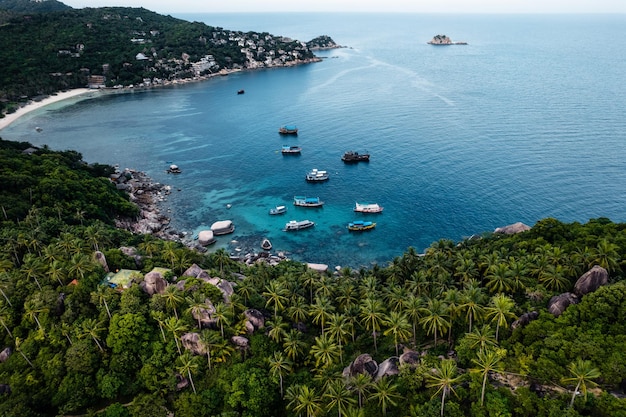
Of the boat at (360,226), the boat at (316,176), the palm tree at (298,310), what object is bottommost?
the boat at (360,226)

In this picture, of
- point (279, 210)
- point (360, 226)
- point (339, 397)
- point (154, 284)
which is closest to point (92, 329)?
point (154, 284)

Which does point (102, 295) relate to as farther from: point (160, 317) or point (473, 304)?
point (473, 304)

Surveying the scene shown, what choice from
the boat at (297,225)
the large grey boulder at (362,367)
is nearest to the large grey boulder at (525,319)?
the large grey boulder at (362,367)

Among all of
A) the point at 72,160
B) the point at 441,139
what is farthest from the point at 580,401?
the point at 72,160

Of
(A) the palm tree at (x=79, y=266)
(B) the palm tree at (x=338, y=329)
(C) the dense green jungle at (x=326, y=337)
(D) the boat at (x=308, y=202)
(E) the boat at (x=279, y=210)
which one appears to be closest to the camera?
(C) the dense green jungle at (x=326, y=337)

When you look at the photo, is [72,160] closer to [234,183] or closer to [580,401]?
[234,183]

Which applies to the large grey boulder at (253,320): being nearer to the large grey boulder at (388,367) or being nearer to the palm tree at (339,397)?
the palm tree at (339,397)

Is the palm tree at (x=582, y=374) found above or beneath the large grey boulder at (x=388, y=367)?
above
